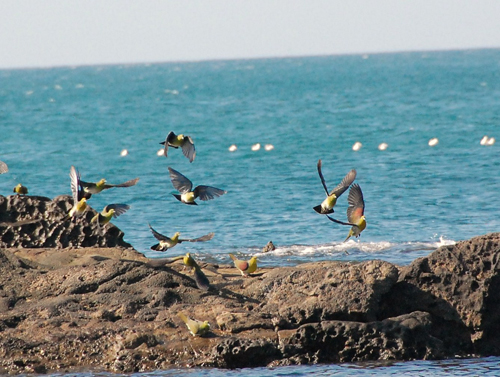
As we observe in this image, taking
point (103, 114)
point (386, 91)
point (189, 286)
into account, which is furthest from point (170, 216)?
point (386, 91)

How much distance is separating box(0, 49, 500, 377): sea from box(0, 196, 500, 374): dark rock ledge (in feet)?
1.07

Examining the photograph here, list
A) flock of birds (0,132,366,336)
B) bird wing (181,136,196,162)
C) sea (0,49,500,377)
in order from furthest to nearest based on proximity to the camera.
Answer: sea (0,49,500,377)
bird wing (181,136,196,162)
flock of birds (0,132,366,336)

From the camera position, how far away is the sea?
687 inches

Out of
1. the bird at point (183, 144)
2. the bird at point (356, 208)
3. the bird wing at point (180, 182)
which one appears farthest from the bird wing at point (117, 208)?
the bird at point (356, 208)

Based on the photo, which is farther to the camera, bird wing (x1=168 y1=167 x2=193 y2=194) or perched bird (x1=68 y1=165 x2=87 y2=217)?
bird wing (x1=168 y1=167 x2=193 y2=194)

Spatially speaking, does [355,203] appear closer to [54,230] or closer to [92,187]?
[92,187]

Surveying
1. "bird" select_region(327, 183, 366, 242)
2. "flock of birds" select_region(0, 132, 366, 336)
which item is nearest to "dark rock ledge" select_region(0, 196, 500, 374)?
"flock of birds" select_region(0, 132, 366, 336)

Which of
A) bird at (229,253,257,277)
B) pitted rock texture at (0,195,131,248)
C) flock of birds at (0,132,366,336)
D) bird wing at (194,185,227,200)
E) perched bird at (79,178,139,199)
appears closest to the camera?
flock of birds at (0,132,366,336)

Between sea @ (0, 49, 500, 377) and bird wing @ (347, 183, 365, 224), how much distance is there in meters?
2.47

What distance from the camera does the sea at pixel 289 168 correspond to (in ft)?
57.3

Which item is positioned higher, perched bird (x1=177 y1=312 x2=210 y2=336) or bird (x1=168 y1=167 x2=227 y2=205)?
bird (x1=168 y1=167 x2=227 y2=205)

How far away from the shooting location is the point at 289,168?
31.6 metres

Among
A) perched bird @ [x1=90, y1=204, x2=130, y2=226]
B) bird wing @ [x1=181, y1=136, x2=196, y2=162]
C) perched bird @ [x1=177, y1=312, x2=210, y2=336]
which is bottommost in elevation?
perched bird @ [x1=177, y1=312, x2=210, y2=336]

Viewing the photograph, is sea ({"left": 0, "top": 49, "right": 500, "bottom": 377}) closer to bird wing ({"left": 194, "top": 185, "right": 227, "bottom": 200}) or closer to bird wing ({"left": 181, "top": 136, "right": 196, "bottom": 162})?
bird wing ({"left": 194, "top": 185, "right": 227, "bottom": 200})
